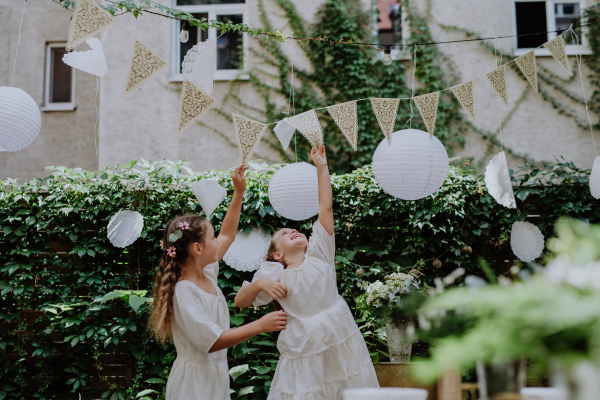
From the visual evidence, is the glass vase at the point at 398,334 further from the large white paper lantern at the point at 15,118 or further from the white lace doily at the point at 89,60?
the large white paper lantern at the point at 15,118

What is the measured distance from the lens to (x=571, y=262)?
2.62ft

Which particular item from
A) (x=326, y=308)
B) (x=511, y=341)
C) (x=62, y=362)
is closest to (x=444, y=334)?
(x=511, y=341)

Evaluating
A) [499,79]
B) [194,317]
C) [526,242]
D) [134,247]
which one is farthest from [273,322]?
[526,242]

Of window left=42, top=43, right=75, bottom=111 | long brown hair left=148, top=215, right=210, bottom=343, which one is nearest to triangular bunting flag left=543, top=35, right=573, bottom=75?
long brown hair left=148, top=215, right=210, bottom=343

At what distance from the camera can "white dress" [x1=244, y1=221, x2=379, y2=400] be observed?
2229 mm

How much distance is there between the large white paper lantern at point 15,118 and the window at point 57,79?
443cm

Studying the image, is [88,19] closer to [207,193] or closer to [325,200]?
[207,193]

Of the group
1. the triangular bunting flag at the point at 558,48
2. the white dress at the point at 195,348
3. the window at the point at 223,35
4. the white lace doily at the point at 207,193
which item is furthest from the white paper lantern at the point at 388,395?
the window at the point at 223,35

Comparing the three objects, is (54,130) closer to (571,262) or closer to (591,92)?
(591,92)

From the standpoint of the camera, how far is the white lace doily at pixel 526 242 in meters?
3.72

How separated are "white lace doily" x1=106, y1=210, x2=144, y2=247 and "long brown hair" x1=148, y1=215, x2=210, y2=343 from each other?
5.12 ft

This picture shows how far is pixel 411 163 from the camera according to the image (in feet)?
9.59

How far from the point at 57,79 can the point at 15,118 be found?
4790 millimetres

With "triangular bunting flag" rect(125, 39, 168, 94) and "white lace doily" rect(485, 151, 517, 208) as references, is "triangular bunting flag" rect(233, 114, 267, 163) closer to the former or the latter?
"triangular bunting flag" rect(125, 39, 168, 94)
